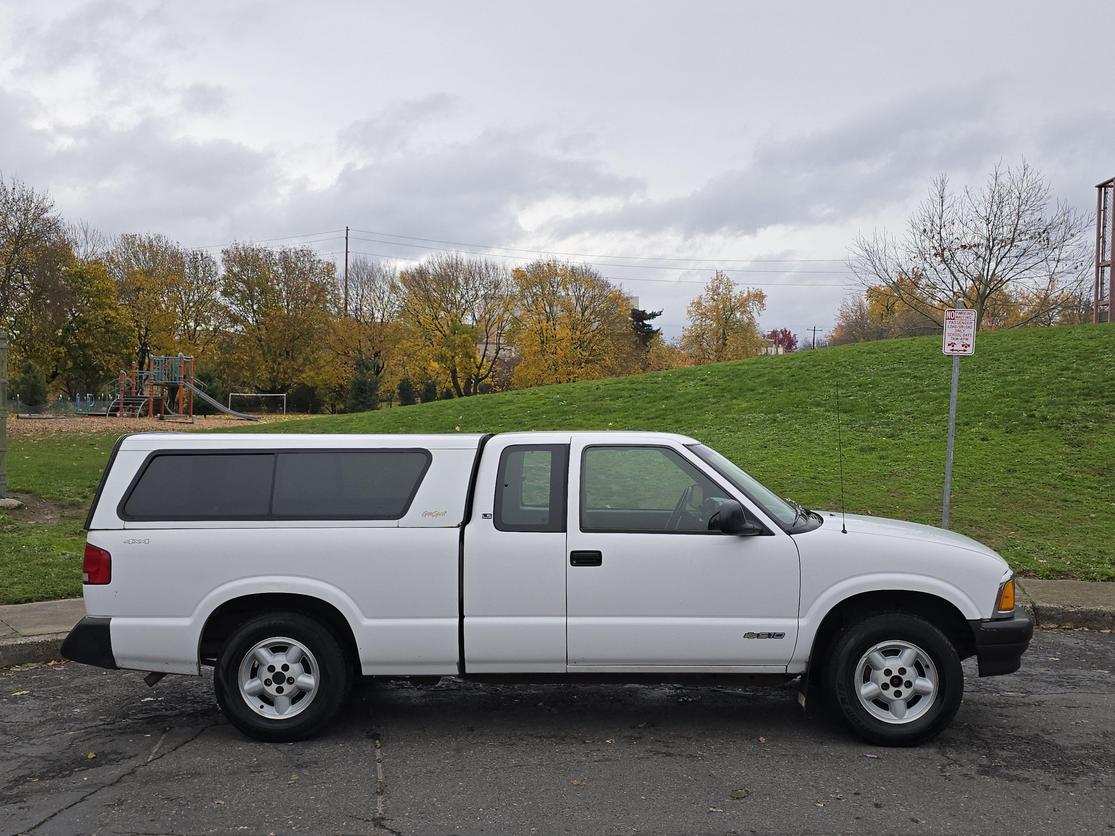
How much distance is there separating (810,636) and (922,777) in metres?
0.86

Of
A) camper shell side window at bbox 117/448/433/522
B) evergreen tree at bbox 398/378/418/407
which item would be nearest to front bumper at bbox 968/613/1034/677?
camper shell side window at bbox 117/448/433/522

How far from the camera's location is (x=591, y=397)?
25203 mm

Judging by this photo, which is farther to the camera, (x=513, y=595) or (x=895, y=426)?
(x=895, y=426)

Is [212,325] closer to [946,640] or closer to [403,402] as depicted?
[403,402]

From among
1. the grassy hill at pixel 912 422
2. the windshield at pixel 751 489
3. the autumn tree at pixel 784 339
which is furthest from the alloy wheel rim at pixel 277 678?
the autumn tree at pixel 784 339

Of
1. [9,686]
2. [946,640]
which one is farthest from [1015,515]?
[9,686]

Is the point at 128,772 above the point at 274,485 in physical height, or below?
below

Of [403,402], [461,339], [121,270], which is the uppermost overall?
[121,270]

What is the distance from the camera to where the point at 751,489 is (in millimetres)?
5477

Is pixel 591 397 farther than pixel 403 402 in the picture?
No

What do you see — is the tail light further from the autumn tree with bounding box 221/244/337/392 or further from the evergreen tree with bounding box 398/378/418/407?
the evergreen tree with bounding box 398/378/418/407

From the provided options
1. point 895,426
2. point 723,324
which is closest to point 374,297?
point 723,324

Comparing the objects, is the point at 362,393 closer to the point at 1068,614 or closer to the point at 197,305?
the point at 197,305

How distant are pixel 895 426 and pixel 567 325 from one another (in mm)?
40867
